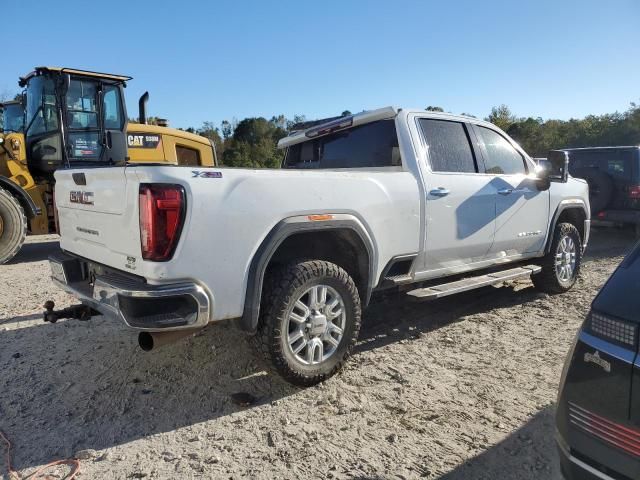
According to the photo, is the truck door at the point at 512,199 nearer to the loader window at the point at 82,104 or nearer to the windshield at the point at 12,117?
the loader window at the point at 82,104

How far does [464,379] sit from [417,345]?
703 mm

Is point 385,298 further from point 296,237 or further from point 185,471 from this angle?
point 185,471

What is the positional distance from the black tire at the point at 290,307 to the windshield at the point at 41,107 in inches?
269

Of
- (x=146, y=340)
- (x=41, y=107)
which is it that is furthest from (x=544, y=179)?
(x=41, y=107)

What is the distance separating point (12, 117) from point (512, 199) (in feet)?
31.1

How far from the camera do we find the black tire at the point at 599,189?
9.12 meters

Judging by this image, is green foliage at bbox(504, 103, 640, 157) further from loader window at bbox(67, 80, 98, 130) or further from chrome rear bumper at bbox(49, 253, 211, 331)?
chrome rear bumper at bbox(49, 253, 211, 331)

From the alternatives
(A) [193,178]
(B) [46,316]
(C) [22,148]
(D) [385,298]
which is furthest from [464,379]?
(C) [22,148]

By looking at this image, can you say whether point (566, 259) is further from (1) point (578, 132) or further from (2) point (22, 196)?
(1) point (578, 132)

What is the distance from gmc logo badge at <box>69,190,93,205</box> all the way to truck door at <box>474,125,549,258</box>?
357 centimetres

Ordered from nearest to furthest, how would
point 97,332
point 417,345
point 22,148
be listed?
point 417,345 → point 97,332 → point 22,148

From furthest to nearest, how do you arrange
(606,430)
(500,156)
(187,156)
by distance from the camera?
(187,156) → (500,156) → (606,430)

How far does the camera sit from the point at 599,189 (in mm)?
9180

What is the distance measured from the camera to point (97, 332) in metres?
4.51
